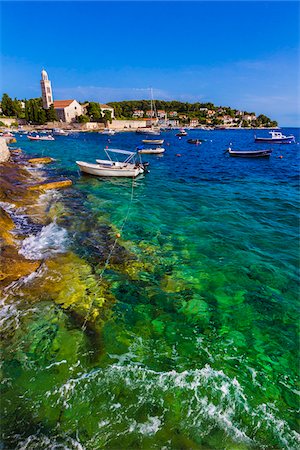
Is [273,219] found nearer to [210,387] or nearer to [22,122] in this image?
[210,387]

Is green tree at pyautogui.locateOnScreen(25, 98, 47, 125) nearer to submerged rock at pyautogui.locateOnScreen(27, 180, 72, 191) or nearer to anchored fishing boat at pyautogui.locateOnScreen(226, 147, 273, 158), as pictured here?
anchored fishing boat at pyautogui.locateOnScreen(226, 147, 273, 158)

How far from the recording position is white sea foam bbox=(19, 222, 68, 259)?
1112cm

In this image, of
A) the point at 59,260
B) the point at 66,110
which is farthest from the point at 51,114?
the point at 59,260

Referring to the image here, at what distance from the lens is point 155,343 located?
7.02 meters

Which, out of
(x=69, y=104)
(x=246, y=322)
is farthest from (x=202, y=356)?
(x=69, y=104)

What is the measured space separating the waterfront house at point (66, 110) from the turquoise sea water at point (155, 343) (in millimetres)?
144718

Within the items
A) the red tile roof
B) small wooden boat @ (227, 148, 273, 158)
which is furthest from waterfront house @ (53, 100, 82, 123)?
small wooden boat @ (227, 148, 273, 158)

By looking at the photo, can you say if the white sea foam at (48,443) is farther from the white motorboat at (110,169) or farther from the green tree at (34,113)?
the green tree at (34,113)

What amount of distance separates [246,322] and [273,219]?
38.8 ft

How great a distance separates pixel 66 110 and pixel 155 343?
154472 millimetres

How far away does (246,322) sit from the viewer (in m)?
8.01

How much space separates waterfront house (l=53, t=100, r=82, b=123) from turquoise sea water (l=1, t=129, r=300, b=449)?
14472cm

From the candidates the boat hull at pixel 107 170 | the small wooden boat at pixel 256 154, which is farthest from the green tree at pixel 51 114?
the boat hull at pixel 107 170

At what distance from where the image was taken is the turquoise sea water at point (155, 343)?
5137 millimetres
